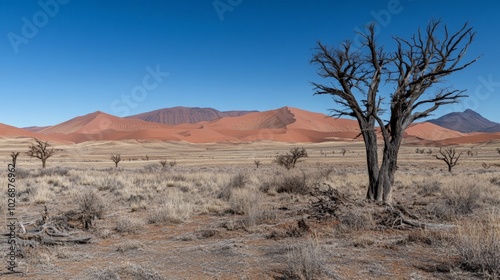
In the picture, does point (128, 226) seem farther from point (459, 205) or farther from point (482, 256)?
point (459, 205)

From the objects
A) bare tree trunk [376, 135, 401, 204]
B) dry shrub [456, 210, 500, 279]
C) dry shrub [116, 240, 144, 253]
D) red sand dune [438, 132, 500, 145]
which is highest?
red sand dune [438, 132, 500, 145]

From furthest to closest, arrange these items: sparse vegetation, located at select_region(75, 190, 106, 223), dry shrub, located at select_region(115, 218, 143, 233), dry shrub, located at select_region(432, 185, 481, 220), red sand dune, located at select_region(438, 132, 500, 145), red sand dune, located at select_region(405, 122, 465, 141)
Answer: red sand dune, located at select_region(405, 122, 465, 141)
red sand dune, located at select_region(438, 132, 500, 145)
sparse vegetation, located at select_region(75, 190, 106, 223)
dry shrub, located at select_region(432, 185, 481, 220)
dry shrub, located at select_region(115, 218, 143, 233)

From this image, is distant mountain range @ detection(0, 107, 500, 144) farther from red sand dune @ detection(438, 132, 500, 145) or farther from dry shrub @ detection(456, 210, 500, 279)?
dry shrub @ detection(456, 210, 500, 279)

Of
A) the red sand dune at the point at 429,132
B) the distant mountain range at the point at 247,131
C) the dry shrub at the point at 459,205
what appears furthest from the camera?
the red sand dune at the point at 429,132

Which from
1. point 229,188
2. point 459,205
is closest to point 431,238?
point 459,205

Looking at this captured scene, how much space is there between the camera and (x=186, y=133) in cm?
15225

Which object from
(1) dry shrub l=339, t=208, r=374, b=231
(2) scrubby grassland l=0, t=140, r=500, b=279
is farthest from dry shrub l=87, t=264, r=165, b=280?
(1) dry shrub l=339, t=208, r=374, b=231

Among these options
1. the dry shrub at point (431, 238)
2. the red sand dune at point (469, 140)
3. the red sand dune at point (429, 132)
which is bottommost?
the dry shrub at point (431, 238)

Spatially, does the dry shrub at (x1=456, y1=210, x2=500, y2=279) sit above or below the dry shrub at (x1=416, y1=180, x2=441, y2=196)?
above

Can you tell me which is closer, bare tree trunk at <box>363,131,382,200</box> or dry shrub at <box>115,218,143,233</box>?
dry shrub at <box>115,218,143,233</box>

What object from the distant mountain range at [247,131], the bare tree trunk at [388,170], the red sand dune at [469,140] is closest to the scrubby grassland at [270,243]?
the bare tree trunk at [388,170]

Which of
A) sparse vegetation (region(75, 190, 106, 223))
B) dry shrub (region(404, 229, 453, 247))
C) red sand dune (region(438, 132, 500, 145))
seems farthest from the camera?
red sand dune (region(438, 132, 500, 145))

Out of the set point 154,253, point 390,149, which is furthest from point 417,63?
point 154,253

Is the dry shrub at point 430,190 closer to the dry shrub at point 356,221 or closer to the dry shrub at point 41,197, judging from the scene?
the dry shrub at point 356,221
